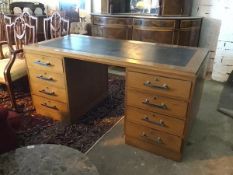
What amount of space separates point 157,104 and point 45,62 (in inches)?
42.5

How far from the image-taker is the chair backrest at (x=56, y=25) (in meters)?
2.74

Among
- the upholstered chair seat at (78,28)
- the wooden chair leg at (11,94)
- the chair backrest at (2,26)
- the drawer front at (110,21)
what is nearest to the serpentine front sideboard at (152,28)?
the drawer front at (110,21)

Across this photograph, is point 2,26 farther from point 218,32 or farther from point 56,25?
point 218,32

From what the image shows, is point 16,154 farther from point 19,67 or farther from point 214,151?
point 214,151

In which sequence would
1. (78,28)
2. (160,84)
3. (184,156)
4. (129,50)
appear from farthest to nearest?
1. (78,28)
2. (129,50)
3. (184,156)
4. (160,84)

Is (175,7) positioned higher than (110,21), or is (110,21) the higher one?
(175,7)

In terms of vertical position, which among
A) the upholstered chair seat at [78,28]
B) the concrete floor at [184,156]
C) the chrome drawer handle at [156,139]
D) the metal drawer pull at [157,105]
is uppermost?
the upholstered chair seat at [78,28]

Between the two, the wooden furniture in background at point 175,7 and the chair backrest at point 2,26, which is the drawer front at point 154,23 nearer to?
the wooden furniture in background at point 175,7

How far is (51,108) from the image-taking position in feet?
7.23

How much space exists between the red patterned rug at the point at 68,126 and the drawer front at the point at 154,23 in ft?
4.23

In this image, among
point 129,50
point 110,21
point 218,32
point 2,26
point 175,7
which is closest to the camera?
point 129,50

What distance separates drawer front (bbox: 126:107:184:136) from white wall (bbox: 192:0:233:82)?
80.8 inches

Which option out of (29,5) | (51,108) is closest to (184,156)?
(51,108)

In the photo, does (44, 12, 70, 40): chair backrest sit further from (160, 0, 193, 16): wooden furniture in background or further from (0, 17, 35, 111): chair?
(160, 0, 193, 16): wooden furniture in background
